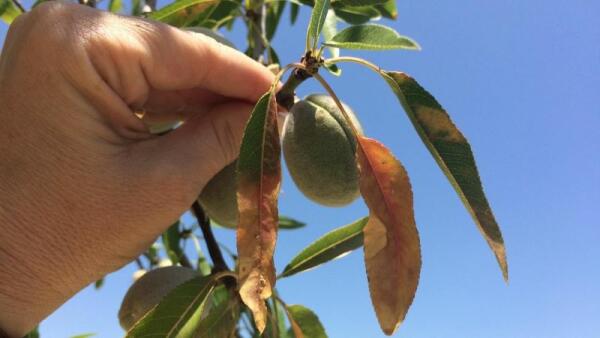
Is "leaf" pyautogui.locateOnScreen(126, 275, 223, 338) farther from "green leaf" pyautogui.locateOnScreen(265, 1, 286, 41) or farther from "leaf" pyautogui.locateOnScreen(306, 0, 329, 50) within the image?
"green leaf" pyautogui.locateOnScreen(265, 1, 286, 41)

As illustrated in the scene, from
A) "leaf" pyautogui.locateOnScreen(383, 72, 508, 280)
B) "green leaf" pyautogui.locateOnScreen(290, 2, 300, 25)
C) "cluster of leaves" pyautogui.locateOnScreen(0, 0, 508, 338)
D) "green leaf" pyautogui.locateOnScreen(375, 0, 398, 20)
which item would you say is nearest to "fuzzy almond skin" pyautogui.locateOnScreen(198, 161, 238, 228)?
"cluster of leaves" pyautogui.locateOnScreen(0, 0, 508, 338)

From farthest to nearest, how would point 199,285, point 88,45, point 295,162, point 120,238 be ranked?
point 295,162
point 199,285
point 120,238
point 88,45

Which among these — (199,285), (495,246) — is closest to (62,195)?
(199,285)

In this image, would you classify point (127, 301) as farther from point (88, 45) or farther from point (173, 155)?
point (88, 45)

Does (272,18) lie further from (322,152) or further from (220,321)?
(220,321)

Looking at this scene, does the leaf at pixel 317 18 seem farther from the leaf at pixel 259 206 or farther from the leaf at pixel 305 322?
the leaf at pixel 305 322

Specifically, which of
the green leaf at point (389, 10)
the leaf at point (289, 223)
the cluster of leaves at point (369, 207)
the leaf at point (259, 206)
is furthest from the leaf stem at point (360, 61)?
the leaf at point (289, 223)
